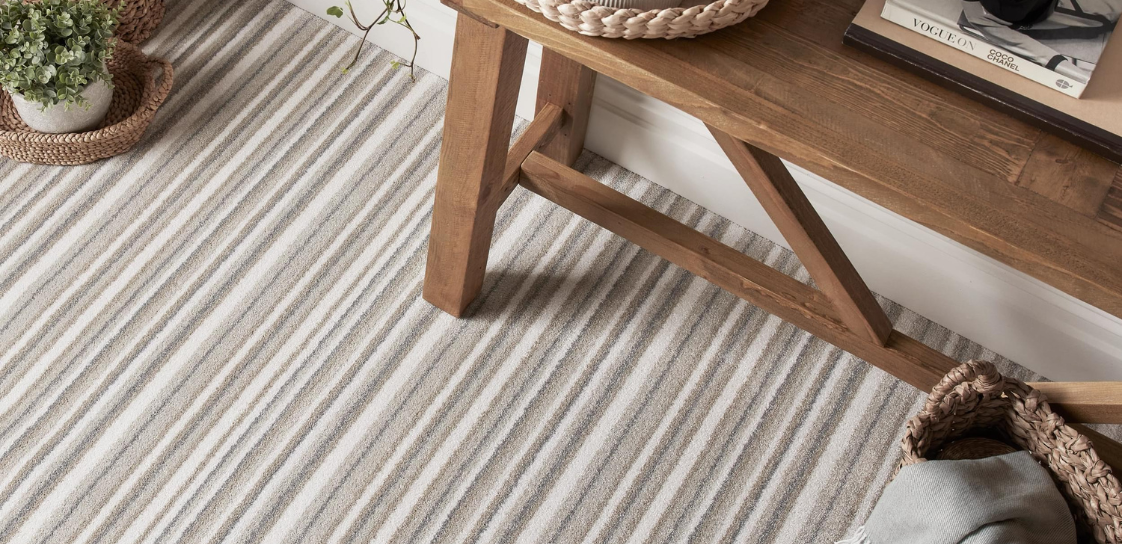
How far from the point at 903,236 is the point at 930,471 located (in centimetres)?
65

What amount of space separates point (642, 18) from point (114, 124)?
3.92 feet

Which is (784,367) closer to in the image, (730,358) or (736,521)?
(730,358)

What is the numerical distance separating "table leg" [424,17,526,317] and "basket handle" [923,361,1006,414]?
0.63 m

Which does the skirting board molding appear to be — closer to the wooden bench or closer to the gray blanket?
the wooden bench

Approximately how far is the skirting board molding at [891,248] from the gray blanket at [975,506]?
21.7 inches

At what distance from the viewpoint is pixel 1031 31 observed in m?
0.95

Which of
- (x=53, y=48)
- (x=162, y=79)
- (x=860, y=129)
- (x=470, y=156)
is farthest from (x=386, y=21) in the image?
(x=860, y=129)

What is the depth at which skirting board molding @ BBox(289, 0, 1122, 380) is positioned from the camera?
1.57m

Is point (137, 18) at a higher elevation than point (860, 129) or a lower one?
lower

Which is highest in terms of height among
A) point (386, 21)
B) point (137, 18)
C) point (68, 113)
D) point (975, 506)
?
point (386, 21)

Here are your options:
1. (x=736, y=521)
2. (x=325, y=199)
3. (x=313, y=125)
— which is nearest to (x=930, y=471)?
(x=736, y=521)

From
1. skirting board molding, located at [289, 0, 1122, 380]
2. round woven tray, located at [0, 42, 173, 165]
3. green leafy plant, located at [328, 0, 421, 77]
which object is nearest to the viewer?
skirting board molding, located at [289, 0, 1122, 380]

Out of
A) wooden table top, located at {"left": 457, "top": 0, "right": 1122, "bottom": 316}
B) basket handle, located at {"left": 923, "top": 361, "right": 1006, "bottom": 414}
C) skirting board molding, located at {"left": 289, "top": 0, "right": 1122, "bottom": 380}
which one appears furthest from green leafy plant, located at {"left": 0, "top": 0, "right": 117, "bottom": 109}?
basket handle, located at {"left": 923, "top": 361, "right": 1006, "bottom": 414}

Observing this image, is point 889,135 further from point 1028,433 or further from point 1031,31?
point 1028,433
